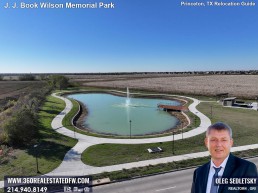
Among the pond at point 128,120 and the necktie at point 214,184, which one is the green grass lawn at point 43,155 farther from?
the necktie at point 214,184

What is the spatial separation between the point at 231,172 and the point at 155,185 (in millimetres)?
19342

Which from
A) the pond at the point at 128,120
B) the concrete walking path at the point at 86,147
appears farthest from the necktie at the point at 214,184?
the pond at the point at 128,120

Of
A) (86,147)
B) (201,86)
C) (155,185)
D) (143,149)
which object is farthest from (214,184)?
(201,86)

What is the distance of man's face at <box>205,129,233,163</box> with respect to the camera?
358cm

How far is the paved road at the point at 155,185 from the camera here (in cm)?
2102

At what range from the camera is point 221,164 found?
3.74 metres

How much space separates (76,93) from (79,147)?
70.0 meters

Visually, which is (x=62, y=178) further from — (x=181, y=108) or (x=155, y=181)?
(x=181, y=108)

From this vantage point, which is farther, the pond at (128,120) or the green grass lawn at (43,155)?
the pond at (128,120)

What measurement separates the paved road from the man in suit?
18.1 m

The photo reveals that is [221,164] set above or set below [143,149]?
above

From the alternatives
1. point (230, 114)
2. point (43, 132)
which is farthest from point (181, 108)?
point (43, 132)

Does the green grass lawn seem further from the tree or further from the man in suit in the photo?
the tree

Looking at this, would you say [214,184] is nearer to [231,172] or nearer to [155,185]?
[231,172]
